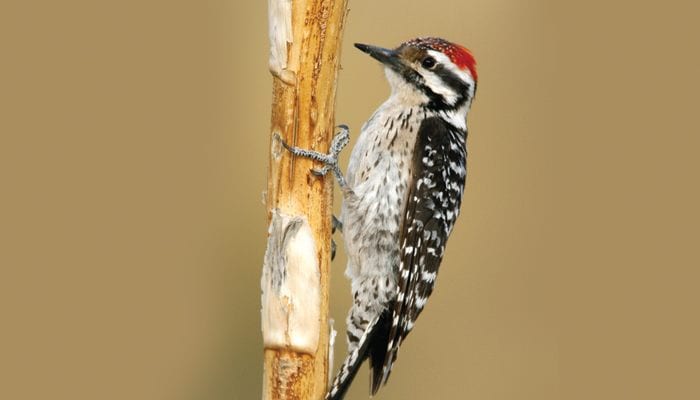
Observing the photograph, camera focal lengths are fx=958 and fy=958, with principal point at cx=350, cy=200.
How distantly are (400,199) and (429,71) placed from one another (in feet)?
1.90

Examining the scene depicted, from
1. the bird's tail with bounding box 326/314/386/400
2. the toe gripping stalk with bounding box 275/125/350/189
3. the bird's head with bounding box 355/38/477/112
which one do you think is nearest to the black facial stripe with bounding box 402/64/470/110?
the bird's head with bounding box 355/38/477/112

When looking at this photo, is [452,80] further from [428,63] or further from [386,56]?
[386,56]

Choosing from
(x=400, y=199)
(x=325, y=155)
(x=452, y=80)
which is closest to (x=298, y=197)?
(x=325, y=155)

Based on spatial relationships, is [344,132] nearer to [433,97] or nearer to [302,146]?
[302,146]

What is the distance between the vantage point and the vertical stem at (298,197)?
3.55 metres

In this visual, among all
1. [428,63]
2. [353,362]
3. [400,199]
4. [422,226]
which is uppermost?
[428,63]

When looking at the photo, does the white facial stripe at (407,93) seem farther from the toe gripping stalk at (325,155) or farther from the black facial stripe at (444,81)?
the toe gripping stalk at (325,155)

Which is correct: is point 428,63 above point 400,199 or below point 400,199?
above

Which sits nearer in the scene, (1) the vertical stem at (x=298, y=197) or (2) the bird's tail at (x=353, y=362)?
(1) the vertical stem at (x=298, y=197)

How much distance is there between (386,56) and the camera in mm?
4176

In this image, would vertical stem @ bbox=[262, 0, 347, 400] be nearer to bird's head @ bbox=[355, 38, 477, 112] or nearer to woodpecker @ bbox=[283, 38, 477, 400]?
woodpecker @ bbox=[283, 38, 477, 400]

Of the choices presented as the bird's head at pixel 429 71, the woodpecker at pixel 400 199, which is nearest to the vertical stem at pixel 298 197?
the woodpecker at pixel 400 199

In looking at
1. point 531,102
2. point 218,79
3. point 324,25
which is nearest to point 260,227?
point 218,79

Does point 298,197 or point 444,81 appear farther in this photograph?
point 444,81
